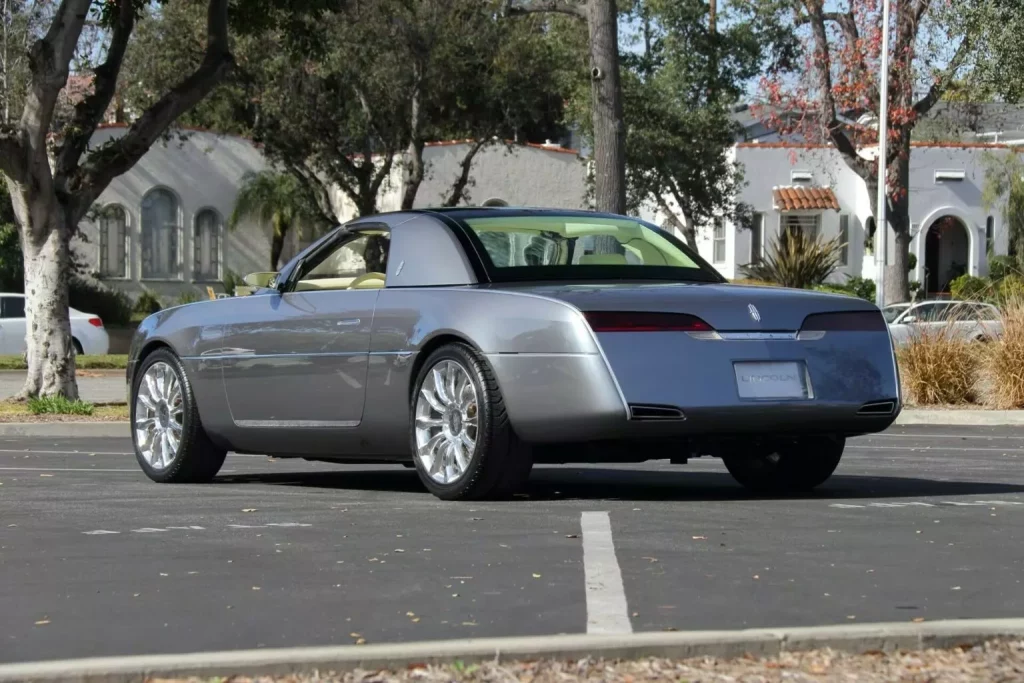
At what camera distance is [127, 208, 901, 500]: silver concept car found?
8.01 meters

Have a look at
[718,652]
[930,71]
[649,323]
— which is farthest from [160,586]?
[930,71]

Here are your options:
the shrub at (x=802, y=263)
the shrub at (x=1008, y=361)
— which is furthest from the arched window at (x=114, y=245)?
the shrub at (x=1008, y=361)

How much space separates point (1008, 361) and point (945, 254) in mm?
36988

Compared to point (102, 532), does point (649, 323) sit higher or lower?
higher

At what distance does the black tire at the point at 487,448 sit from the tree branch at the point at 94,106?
11.8m

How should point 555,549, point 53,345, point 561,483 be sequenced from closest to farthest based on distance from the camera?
point 555,549
point 561,483
point 53,345

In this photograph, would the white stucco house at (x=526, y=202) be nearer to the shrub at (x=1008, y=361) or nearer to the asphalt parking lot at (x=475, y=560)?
the shrub at (x=1008, y=361)

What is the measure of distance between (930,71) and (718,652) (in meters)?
30.0

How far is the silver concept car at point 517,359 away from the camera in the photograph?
26.3 feet

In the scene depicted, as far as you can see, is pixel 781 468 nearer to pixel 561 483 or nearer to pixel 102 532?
pixel 561 483

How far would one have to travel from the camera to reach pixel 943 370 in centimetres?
1911

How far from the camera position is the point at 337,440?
363 inches

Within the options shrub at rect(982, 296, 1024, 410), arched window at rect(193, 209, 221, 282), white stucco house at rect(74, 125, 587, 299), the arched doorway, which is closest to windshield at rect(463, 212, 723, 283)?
shrub at rect(982, 296, 1024, 410)

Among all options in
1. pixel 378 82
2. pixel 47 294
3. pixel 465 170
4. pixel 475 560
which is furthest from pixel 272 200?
pixel 475 560
